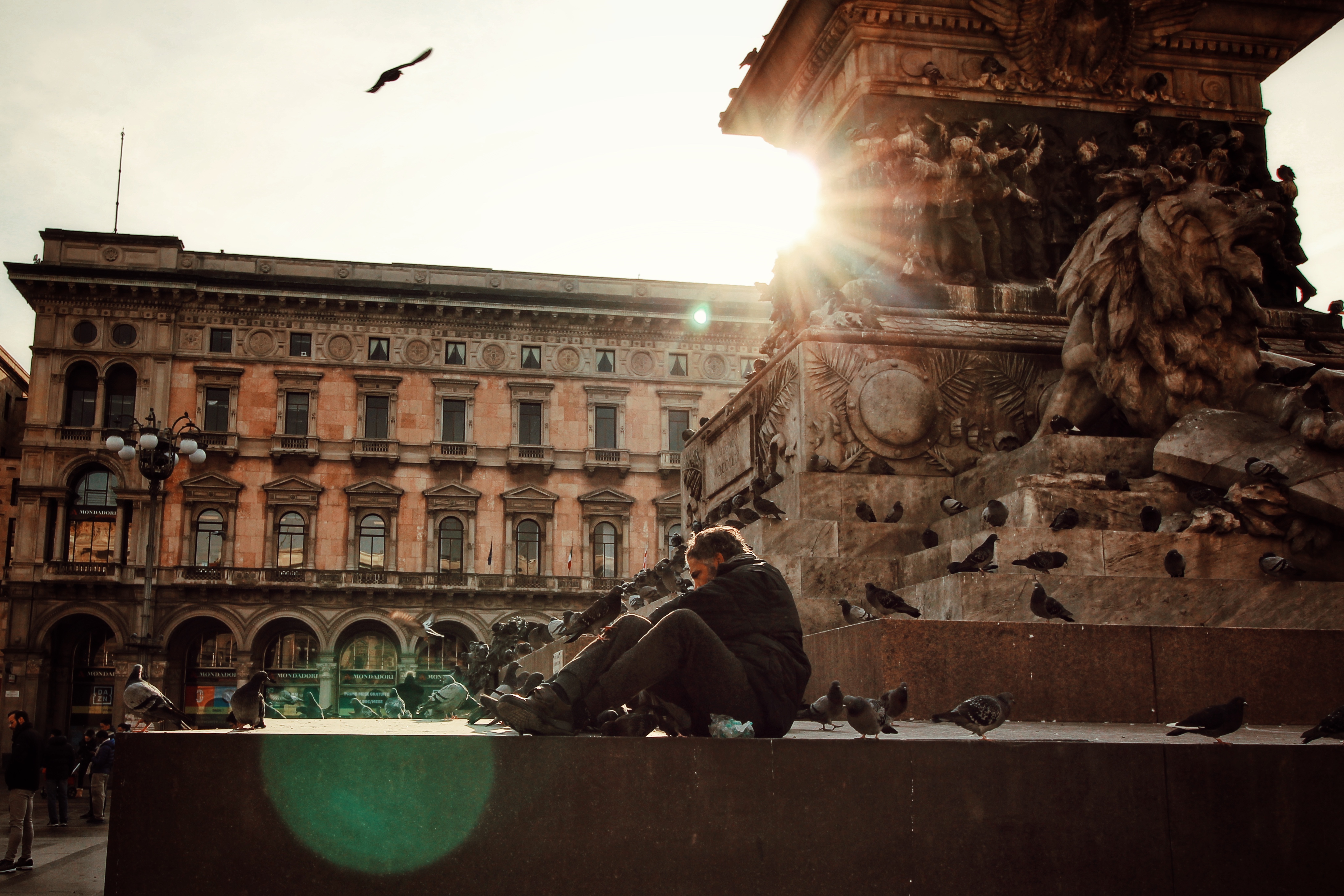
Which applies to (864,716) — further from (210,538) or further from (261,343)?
(261,343)

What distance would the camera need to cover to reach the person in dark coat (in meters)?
15.9

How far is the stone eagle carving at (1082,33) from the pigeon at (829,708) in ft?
20.4

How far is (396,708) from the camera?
13344 millimetres

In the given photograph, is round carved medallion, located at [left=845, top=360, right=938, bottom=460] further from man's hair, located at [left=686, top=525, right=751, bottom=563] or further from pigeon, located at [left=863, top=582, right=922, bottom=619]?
man's hair, located at [left=686, top=525, right=751, bottom=563]

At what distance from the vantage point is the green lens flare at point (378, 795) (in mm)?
3789

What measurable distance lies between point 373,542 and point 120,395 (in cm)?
981

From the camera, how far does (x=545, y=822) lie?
381 centimetres

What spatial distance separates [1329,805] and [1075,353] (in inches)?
172

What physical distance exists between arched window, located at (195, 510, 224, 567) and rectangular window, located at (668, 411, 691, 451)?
Result: 15.3 m

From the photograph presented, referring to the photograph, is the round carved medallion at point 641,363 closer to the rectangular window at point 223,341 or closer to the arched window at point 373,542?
the arched window at point 373,542

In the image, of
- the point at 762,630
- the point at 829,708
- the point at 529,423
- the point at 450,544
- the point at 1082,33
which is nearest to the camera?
the point at 762,630

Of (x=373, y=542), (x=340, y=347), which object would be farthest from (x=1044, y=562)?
(x=340, y=347)

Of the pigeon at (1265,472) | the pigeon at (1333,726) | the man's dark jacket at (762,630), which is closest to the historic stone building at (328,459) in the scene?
the pigeon at (1265,472)

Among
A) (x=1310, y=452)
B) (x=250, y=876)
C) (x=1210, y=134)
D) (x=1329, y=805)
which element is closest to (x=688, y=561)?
(x=250, y=876)
